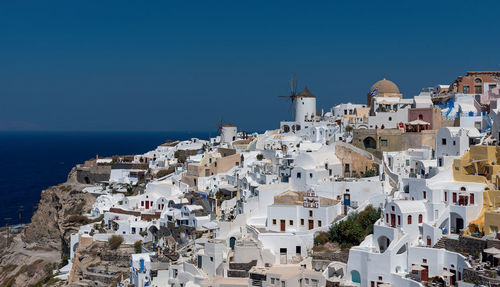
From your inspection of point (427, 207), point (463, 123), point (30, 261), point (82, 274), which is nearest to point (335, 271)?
point (427, 207)

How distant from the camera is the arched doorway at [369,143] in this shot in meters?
43.6

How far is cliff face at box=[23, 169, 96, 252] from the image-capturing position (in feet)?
186

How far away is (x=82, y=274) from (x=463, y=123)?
1107 inches

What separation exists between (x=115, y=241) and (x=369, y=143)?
19436mm

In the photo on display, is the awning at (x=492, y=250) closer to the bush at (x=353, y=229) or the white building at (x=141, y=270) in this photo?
the bush at (x=353, y=229)

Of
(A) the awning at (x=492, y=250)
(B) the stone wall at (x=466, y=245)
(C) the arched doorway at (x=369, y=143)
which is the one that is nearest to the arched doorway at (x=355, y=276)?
(B) the stone wall at (x=466, y=245)

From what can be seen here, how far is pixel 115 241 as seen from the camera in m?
43.8

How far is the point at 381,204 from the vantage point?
34.7 metres

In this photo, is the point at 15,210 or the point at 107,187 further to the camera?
the point at 15,210

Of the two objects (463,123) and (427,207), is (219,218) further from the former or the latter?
(463,123)

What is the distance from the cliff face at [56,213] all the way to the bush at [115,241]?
10.8 meters

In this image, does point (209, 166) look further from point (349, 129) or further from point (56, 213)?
point (56, 213)

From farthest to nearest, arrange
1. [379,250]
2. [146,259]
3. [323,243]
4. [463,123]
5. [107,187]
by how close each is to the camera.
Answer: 1. [107,187]
2. [463,123]
3. [146,259]
4. [323,243]
5. [379,250]

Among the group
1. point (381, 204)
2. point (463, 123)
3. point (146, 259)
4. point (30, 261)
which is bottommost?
point (30, 261)
